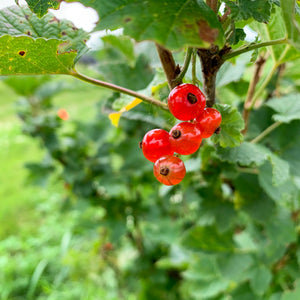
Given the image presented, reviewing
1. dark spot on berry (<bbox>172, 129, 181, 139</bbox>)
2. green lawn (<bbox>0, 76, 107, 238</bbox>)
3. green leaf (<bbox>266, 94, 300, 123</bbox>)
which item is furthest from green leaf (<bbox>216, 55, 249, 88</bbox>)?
green lawn (<bbox>0, 76, 107, 238</bbox>)

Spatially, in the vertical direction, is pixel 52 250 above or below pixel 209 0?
below

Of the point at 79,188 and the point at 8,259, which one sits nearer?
the point at 79,188

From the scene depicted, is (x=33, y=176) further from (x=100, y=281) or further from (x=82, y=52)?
(x=82, y=52)

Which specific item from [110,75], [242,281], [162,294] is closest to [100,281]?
[162,294]

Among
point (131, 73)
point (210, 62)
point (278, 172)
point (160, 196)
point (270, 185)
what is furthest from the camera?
point (160, 196)

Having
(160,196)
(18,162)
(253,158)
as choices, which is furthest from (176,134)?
(18,162)

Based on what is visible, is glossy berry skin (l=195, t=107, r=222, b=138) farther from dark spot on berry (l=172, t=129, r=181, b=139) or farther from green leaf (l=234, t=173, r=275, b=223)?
green leaf (l=234, t=173, r=275, b=223)

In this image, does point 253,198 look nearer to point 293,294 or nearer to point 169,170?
point 293,294
